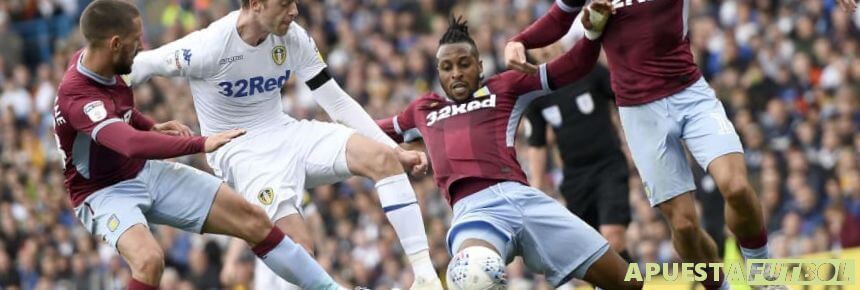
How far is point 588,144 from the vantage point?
1321 cm

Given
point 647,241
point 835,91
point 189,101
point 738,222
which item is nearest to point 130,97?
point 738,222

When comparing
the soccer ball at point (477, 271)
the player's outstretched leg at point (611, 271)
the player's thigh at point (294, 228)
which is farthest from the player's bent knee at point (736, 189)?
the player's thigh at point (294, 228)

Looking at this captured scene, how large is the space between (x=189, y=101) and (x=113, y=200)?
13905mm

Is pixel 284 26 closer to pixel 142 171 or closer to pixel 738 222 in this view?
pixel 142 171

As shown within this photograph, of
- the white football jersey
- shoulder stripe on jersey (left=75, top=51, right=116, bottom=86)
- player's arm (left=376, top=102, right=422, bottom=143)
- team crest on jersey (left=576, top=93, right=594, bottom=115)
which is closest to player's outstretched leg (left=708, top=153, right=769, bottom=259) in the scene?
player's arm (left=376, top=102, right=422, bottom=143)

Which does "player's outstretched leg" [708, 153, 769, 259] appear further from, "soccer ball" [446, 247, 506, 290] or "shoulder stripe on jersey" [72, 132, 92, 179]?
"shoulder stripe on jersey" [72, 132, 92, 179]

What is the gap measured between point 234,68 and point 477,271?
260 cm

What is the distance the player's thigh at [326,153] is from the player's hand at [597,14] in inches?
69.0

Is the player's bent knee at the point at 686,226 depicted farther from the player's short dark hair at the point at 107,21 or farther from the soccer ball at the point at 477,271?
the player's short dark hair at the point at 107,21

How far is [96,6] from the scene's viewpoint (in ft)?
34.2

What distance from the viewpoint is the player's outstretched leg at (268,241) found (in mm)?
10578

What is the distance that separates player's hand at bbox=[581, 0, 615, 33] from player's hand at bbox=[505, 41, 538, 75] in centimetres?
45


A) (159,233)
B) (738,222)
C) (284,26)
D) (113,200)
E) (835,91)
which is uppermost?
(284,26)

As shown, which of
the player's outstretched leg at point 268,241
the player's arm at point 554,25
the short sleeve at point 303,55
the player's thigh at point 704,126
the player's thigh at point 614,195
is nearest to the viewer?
the player's thigh at point 704,126
